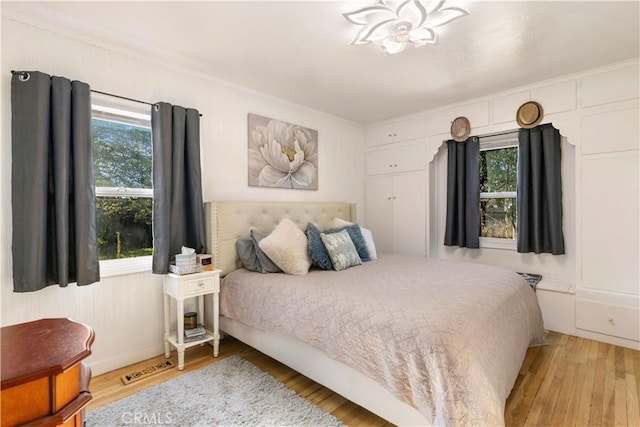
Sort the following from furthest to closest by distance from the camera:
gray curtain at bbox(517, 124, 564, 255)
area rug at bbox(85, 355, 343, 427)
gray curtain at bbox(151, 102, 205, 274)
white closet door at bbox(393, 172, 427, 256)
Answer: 1. white closet door at bbox(393, 172, 427, 256)
2. gray curtain at bbox(517, 124, 564, 255)
3. gray curtain at bbox(151, 102, 205, 274)
4. area rug at bbox(85, 355, 343, 427)

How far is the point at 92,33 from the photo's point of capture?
6.90 ft

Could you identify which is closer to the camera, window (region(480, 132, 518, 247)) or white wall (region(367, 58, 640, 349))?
white wall (region(367, 58, 640, 349))

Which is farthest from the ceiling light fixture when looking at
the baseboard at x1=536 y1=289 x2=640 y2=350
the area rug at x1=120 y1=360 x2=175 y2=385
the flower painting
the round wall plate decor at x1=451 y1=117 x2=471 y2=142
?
the area rug at x1=120 y1=360 x2=175 y2=385

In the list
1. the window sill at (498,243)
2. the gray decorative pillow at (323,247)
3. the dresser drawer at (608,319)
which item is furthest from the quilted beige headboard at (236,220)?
the dresser drawer at (608,319)

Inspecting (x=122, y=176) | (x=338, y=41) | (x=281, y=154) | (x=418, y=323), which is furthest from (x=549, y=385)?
(x=122, y=176)

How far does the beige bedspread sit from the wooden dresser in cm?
120

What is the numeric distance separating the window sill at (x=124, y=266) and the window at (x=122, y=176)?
40 millimetres

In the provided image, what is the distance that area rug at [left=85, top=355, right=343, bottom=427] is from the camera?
5.64ft

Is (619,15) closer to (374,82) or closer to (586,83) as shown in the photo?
(586,83)

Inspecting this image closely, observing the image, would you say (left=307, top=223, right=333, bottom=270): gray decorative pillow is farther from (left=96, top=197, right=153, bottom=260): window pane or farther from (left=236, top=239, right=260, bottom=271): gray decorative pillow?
(left=96, top=197, right=153, bottom=260): window pane

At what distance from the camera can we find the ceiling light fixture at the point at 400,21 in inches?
69.3

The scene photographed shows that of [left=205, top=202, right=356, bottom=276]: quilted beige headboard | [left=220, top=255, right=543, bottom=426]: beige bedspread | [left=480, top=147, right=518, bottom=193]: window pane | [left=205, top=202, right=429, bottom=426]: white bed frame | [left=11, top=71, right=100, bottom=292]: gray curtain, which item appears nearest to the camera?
[left=220, top=255, right=543, bottom=426]: beige bedspread

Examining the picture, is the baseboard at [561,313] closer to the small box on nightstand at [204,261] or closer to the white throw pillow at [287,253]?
the white throw pillow at [287,253]

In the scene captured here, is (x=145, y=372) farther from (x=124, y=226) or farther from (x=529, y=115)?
(x=529, y=115)
